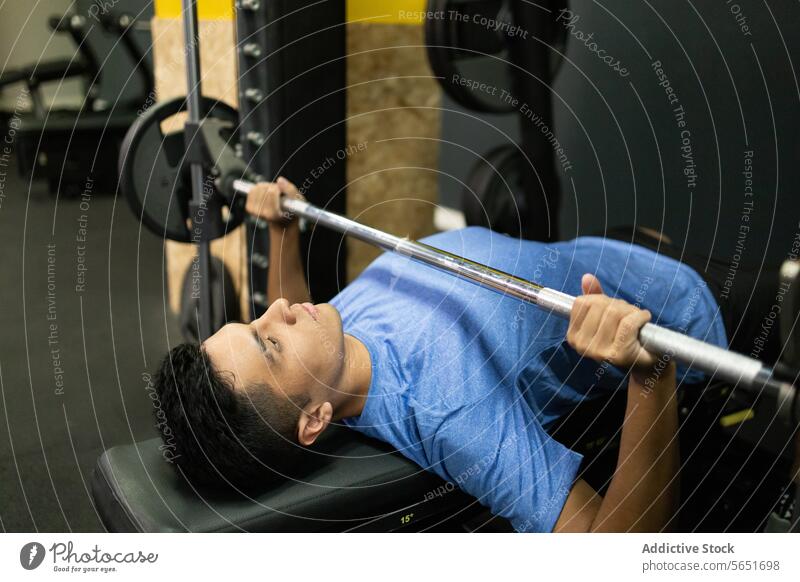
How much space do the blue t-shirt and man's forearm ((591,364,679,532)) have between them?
0.20 ft

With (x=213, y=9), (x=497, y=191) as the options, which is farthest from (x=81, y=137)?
(x=497, y=191)

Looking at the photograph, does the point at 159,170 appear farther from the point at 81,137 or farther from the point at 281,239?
the point at 81,137

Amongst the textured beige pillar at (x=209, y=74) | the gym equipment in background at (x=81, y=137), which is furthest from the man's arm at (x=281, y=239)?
the gym equipment in background at (x=81, y=137)

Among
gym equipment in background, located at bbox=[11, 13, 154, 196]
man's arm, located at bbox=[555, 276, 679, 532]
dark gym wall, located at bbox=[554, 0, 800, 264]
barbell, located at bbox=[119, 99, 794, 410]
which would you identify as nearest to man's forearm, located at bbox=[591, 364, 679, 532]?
man's arm, located at bbox=[555, 276, 679, 532]

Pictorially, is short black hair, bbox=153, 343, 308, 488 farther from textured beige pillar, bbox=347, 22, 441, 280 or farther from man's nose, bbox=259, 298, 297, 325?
textured beige pillar, bbox=347, 22, 441, 280

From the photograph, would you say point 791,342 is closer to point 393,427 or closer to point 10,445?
point 393,427

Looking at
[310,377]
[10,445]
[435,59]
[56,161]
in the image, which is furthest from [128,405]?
[56,161]

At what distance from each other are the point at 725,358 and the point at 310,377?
0.43 metres

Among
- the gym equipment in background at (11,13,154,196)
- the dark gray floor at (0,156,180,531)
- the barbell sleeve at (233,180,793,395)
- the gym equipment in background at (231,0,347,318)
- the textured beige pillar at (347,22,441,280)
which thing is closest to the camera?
the barbell sleeve at (233,180,793,395)

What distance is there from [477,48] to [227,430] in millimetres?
1017

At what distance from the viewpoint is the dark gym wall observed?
1443 mm

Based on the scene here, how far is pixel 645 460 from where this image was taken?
751 mm

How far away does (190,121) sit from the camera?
120 centimetres
